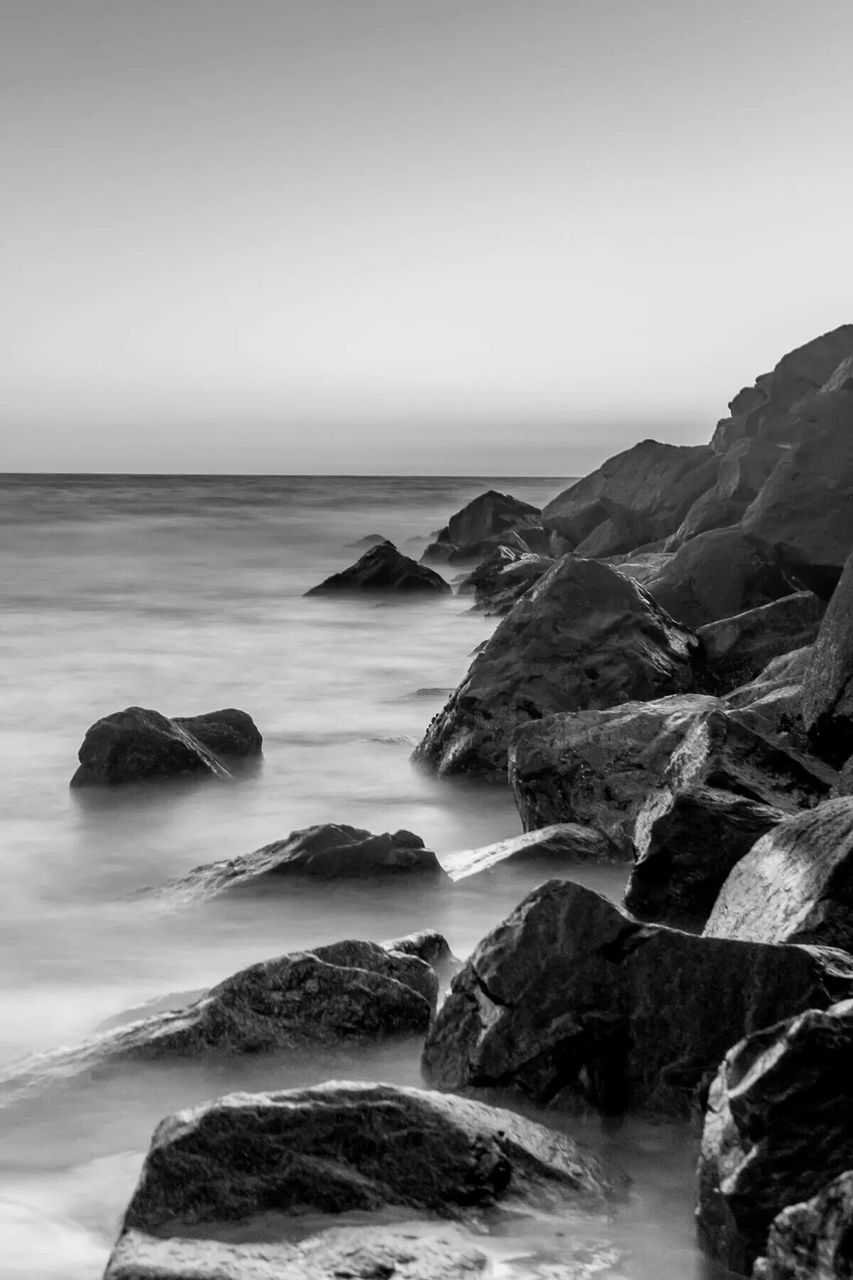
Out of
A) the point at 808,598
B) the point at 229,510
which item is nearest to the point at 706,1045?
the point at 808,598

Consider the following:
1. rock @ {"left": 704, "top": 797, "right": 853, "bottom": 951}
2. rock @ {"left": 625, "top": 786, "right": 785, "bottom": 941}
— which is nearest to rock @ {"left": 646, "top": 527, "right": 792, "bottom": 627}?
rock @ {"left": 625, "top": 786, "right": 785, "bottom": 941}

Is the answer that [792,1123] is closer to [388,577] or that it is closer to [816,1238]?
[816,1238]

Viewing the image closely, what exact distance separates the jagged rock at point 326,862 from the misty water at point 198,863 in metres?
0.09

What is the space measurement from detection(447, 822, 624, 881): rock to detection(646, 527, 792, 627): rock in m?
4.95

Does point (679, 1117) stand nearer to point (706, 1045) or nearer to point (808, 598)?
point (706, 1045)

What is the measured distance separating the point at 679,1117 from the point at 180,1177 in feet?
3.90

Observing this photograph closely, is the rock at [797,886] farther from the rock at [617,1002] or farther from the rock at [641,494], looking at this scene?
the rock at [641,494]

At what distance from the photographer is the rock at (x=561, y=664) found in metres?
7.48

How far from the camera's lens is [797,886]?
11.7 feet

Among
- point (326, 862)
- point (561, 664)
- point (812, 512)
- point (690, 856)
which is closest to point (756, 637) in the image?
point (812, 512)

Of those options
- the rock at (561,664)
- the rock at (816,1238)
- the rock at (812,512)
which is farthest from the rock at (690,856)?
the rock at (812,512)

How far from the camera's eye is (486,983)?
3.30 meters

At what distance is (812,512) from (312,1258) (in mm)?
7248

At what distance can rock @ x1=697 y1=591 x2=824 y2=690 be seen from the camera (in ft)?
26.9
